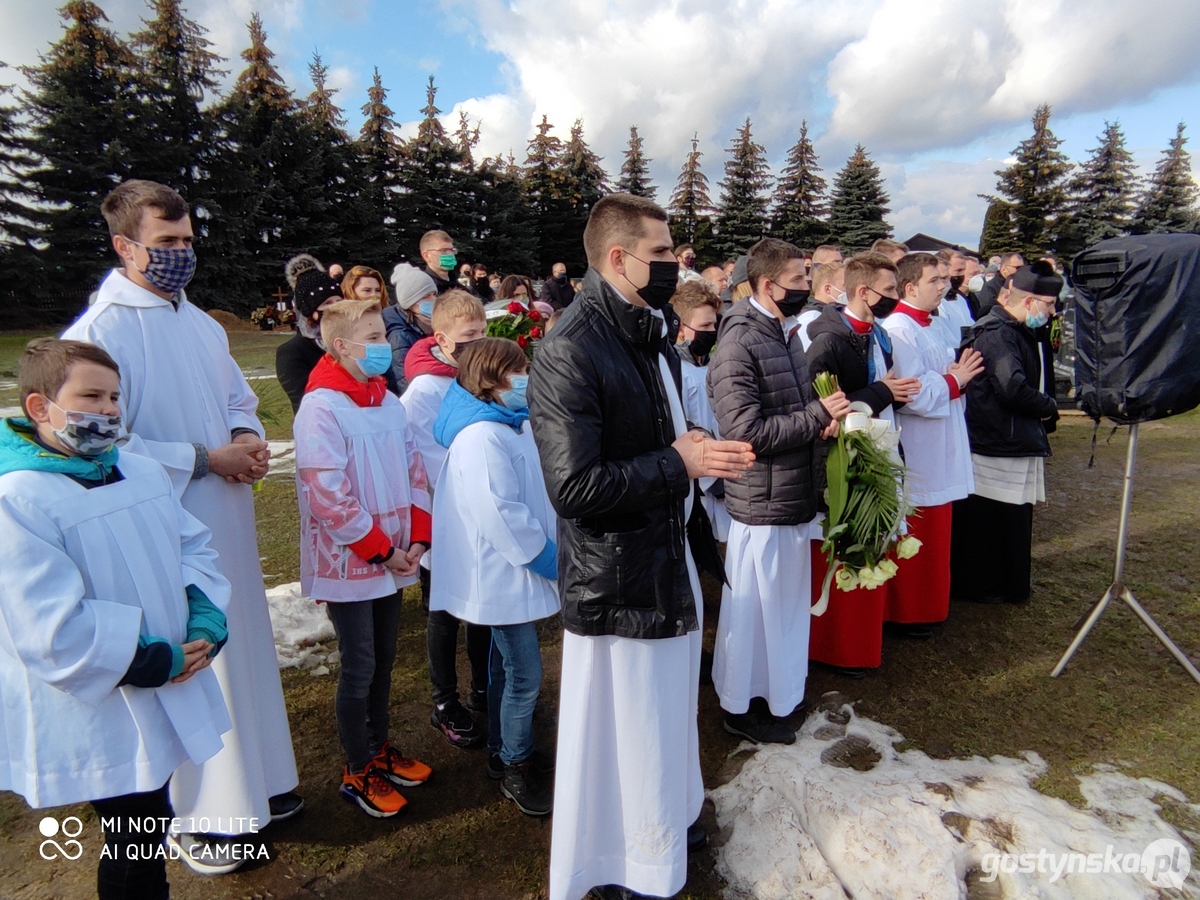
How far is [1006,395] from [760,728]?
10.0ft

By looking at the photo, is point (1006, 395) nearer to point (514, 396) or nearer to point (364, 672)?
point (514, 396)

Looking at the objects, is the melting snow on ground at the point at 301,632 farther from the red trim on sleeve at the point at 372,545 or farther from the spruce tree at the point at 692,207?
the spruce tree at the point at 692,207

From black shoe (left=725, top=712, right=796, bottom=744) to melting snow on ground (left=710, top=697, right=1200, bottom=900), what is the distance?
25 centimetres

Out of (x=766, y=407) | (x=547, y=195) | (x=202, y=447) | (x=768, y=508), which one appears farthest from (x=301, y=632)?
(x=547, y=195)

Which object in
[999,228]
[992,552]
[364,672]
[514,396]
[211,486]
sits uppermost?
[999,228]

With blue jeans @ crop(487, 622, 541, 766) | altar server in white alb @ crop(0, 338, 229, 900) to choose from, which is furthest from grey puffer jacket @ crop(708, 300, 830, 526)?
altar server in white alb @ crop(0, 338, 229, 900)

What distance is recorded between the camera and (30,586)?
6.63 ft

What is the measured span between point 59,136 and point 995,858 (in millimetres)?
36269

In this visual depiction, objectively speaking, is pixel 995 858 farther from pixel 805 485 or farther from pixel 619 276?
pixel 619 276

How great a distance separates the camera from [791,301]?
12.6 ft

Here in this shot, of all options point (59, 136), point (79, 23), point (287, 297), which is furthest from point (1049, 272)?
point (79, 23)

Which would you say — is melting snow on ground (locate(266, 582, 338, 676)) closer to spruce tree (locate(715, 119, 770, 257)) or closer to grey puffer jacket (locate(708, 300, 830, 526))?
grey puffer jacket (locate(708, 300, 830, 526))

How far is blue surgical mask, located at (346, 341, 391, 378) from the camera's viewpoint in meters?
3.24

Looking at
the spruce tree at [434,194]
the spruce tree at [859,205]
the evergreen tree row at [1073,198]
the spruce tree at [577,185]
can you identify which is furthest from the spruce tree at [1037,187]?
the spruce tree at [434,194]
